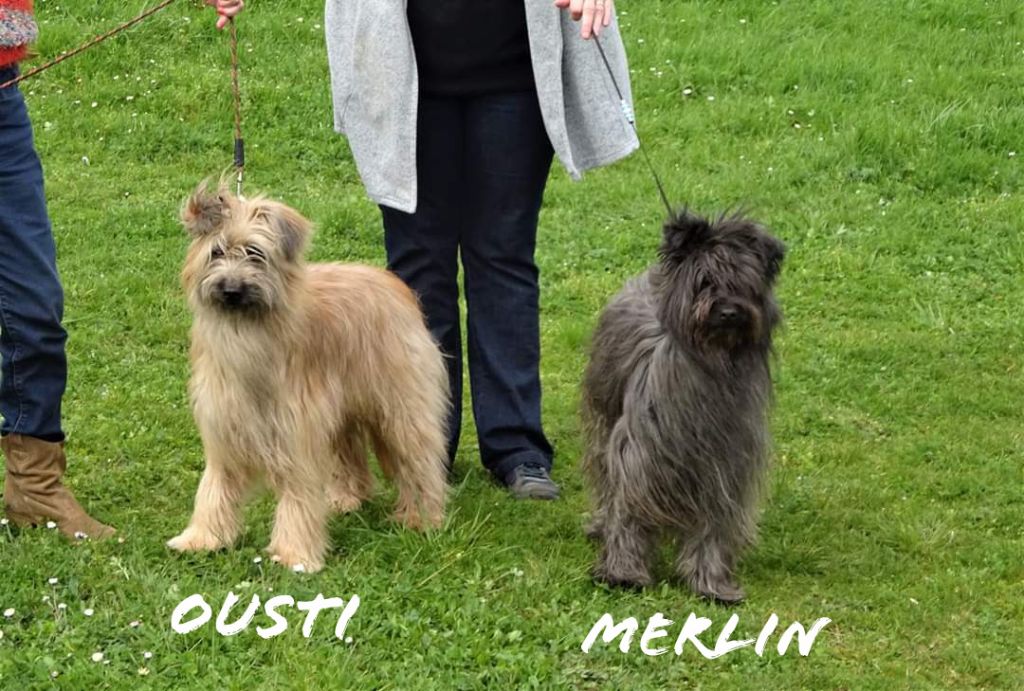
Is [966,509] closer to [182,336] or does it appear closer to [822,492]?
[822,492]

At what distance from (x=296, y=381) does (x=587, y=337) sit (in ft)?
6.61

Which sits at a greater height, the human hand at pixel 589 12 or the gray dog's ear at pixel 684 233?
the human hand at pixel 589 12

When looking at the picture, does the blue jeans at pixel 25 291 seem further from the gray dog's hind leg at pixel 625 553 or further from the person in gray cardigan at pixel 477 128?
the gray dog's hind leg at pixel 625 553

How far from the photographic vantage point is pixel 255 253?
4242mm

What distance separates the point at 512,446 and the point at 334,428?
925mm

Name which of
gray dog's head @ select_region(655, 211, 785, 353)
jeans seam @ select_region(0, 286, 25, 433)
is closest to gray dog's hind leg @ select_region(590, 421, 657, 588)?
gray dog's head @ select_region(655, 211, 785, 353)

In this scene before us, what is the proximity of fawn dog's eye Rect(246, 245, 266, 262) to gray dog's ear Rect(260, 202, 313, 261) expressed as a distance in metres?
0.07

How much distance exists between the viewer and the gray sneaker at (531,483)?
17.2 feet

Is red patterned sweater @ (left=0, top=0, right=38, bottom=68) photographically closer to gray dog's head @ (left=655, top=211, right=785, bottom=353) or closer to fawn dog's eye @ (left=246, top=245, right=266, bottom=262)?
fawn dog's eye @ (left=246, top=245, right=266, bottom=262)

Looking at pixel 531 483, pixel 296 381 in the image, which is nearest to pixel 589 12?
pixel 296 381

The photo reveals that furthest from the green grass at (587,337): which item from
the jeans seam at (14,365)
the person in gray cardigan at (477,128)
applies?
the person in gray cardigan at (477,128)

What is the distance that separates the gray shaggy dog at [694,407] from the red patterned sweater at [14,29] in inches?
76.4

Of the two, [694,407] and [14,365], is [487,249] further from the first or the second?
[14,365]

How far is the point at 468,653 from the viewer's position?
4.03m
